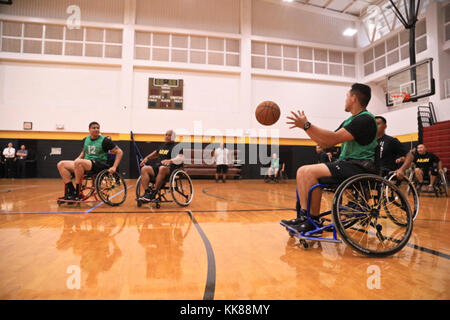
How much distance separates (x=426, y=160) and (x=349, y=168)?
196 inches

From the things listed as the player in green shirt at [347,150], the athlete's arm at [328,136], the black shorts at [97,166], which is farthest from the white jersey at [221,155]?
the athlete's arm at [328,136]

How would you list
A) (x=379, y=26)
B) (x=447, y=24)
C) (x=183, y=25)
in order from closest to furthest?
(x=447, y=24) → (x=183, y=25) → (x=379, y=26)

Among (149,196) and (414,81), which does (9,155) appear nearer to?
(149,196)

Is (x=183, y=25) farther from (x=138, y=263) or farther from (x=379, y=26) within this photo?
(x=138, y=263)

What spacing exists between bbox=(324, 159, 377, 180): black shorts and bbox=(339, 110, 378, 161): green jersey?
6 cm

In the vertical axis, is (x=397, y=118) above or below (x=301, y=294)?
above

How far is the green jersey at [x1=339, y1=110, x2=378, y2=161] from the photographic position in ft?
5.50

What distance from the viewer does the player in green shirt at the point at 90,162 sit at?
3338 millimetres

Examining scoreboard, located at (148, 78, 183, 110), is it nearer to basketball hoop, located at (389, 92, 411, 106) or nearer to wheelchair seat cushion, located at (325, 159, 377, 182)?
basketball hoop, located at (389, 92, 411, 106)

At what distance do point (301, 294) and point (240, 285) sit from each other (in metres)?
0.27

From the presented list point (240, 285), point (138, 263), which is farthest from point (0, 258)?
point (240, 285)

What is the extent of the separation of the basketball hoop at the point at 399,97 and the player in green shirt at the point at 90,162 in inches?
410

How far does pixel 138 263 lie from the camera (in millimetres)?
1426

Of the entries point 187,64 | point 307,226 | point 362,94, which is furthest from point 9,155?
point 362,94
